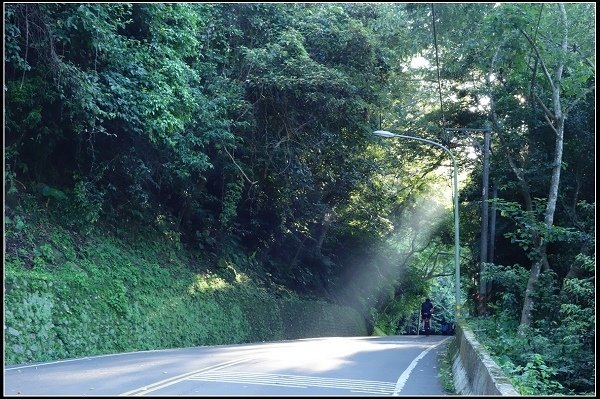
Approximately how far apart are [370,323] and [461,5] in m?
34.1

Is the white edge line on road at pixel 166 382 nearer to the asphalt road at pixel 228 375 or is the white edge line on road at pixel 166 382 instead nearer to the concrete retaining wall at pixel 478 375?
the asphalt road at pixel 228 375

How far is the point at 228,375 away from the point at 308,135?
15094 millimetres

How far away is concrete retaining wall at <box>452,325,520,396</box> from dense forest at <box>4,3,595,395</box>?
529 millimetres

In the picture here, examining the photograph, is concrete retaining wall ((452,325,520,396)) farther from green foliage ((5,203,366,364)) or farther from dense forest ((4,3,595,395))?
green foliage ((5,203,366,364))

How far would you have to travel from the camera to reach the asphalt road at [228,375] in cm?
982

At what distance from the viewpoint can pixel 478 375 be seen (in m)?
10.1

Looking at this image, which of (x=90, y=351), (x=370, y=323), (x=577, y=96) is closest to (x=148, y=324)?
(x=90, y=351)

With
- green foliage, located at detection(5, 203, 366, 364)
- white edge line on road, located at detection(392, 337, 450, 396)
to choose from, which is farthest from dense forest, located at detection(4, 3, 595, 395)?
white edge line on road, located at detection(392, 337, 450, 396)

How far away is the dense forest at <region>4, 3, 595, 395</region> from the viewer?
16.4 meters

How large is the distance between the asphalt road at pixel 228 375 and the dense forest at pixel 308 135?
2075mm

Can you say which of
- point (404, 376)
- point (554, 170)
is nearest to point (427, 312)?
point (554, 170)

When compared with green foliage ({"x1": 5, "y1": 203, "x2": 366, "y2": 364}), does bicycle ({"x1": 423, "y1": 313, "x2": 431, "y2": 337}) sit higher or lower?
lower

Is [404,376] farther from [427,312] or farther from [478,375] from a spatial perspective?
[427,312]

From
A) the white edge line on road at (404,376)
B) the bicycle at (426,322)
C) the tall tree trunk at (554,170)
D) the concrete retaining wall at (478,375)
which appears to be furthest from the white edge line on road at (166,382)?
the bicycle at (426,322)
